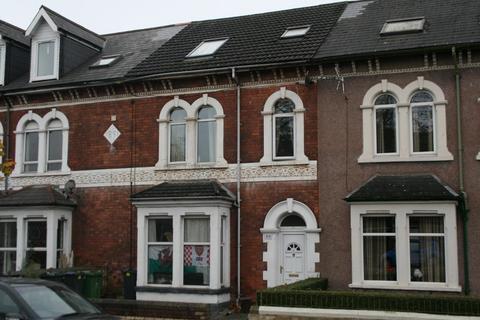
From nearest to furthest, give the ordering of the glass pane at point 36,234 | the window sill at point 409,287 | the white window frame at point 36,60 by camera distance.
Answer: the window sill at point 409,287 → the glass pane at point 36,234 → the white window frame at point 36,60

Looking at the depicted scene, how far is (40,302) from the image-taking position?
33.1 feet

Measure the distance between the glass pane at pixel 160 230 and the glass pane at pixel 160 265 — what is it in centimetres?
27

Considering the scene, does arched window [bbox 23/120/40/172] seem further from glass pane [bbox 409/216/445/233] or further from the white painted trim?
glass pane [bbox 409/216/445/233]

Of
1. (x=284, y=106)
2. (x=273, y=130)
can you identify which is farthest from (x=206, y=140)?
(x=284, y=106)

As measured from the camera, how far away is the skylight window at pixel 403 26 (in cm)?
1825

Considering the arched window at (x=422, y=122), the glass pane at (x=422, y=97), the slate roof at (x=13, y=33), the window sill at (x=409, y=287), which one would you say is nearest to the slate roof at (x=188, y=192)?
the window sill at (x=409, y=287)

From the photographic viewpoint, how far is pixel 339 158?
17.8 meters

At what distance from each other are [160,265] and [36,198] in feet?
14.8

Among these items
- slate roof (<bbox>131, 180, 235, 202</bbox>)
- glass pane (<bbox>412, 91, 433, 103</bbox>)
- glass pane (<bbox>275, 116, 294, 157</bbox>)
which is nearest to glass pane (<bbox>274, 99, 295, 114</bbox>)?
glass pane (<bbox>275, 116, 294, 157</bbox>)

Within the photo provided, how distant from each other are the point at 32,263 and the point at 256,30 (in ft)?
32.8

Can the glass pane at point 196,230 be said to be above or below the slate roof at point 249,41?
below

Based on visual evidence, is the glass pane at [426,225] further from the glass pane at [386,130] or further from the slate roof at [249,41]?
the slate roof at [249,41]

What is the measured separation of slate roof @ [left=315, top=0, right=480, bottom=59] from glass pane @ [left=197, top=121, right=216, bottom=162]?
150 inches

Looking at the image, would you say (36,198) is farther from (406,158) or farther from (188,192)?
(406,158)
